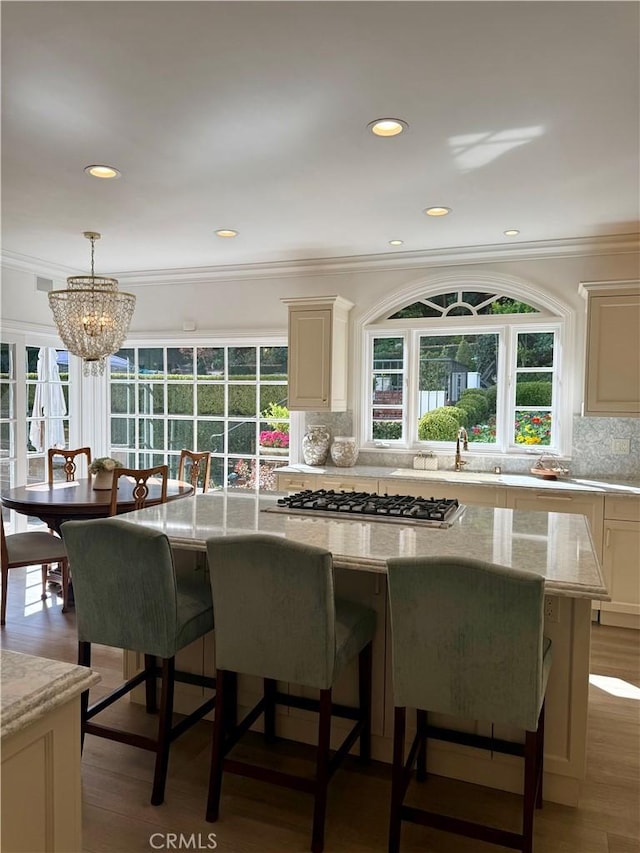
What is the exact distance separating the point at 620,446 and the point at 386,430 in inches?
74.0

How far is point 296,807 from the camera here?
7.18ft

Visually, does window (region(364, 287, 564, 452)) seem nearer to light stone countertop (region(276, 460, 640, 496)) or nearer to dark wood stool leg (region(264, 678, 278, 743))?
light stone countertop (region(276, 460, 640, 496))

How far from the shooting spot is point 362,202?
360 centimetres

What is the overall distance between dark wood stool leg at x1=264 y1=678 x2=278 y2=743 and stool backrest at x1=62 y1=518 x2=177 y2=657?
533 mm

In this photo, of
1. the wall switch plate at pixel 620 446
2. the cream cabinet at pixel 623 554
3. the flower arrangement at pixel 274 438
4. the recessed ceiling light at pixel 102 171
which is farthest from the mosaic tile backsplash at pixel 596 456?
the recessed ceiling light at pixel 102 171

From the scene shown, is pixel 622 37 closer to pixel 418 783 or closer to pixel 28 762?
pixel 28 762

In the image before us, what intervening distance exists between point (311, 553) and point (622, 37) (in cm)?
201

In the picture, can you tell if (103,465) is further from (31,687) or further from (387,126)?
(31,687)

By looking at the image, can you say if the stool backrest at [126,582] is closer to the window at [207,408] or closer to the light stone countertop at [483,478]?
the light stone countertop at [483,478]

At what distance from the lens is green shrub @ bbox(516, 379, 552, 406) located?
4.74m

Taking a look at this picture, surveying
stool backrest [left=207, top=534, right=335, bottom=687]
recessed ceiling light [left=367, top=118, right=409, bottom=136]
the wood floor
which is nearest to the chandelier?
recessed ceiling light [left=367, top=118, right=409, bottom=136]

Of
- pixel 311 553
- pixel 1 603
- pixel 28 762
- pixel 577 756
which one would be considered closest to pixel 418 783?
pixel 577 756

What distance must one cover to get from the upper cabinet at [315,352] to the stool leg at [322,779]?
3.14m

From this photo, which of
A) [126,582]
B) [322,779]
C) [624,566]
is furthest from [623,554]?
[126,582]
